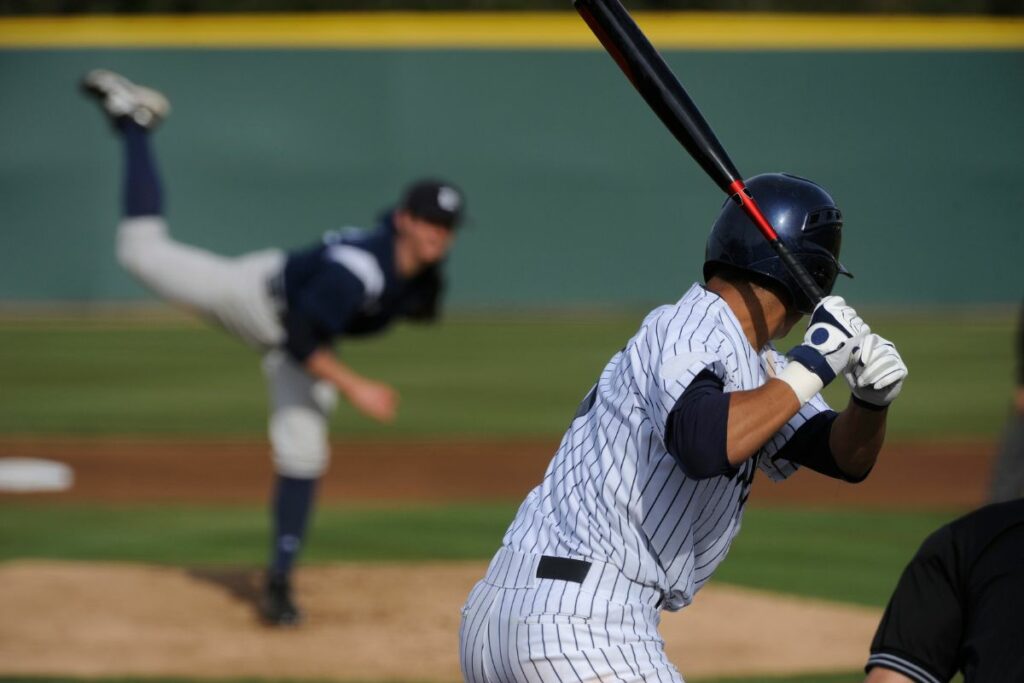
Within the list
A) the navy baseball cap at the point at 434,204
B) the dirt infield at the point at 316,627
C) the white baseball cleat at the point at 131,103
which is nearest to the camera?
the dirt infield at the point at 316,627

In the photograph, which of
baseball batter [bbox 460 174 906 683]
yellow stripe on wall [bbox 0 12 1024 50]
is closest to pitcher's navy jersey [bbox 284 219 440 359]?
baseball batter [bbox 460 174 906 683]

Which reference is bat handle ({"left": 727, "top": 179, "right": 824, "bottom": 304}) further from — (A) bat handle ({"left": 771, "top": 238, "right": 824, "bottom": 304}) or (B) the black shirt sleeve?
(B) the black shirt sleeve

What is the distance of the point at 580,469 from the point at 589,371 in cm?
1235

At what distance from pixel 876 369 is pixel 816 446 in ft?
1.21

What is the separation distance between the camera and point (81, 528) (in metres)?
8.73

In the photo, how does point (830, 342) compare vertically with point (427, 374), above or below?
above

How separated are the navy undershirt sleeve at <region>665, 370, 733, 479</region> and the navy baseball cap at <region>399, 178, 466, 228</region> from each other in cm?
395

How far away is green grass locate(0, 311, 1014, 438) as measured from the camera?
12.6m

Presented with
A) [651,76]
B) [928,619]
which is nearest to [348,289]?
[651,76]

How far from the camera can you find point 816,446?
3078 millimetres

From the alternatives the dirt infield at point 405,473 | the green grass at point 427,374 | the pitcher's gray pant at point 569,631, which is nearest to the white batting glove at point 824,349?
the pitcher's gray pant at point 569,631

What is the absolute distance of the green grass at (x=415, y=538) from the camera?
763 cm

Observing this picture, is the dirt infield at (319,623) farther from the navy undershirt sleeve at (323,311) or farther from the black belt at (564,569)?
the black belt at (564,569)

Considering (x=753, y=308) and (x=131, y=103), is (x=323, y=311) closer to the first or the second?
(x=131, y=103)
